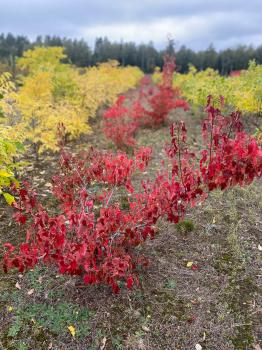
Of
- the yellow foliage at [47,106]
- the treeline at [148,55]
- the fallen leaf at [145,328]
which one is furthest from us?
the treeline at [148,55]

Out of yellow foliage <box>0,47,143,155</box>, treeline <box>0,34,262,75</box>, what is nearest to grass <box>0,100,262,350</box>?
yellow foliage <box>0,47,143,155</box>

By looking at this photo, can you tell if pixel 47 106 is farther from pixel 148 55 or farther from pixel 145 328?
pixel 148 55

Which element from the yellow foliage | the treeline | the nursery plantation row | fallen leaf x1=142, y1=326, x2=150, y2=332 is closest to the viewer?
the nursery plantation row

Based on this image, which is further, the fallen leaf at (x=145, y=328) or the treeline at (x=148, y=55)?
the treeline at (x=148, y=55)

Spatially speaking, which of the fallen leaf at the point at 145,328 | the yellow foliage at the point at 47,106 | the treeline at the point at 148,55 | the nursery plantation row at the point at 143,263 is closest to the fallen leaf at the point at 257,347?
the nursery plantation row at the point at 143,263

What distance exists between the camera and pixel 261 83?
30.3ft

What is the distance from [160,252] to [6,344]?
6.60 ft

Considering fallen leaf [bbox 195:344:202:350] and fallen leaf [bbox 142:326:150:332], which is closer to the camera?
fallen leaf [bbox 195:344:202:350]

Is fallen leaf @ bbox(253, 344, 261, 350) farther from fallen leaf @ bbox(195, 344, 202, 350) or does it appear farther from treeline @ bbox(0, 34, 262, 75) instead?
treeline @ bbox(0, 34, 262, 75)

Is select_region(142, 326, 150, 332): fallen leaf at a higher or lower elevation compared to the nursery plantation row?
lower

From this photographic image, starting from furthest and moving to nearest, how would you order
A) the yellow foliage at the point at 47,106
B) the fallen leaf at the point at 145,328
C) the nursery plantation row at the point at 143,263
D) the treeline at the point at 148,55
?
the treeline at the point at 148,55, the yellow foliage at the point at 47,106, the fallen leaf at the point at 145,328, the nursery plantation row at the point at 143,263

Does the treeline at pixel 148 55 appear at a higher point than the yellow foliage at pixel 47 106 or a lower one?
higher

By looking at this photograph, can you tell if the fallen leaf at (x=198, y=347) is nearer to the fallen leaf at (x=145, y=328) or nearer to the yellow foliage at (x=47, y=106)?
the fallen leaf at (x=145, y=328)

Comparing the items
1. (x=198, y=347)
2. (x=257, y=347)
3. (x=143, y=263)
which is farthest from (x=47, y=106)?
(x=257, y=347)
